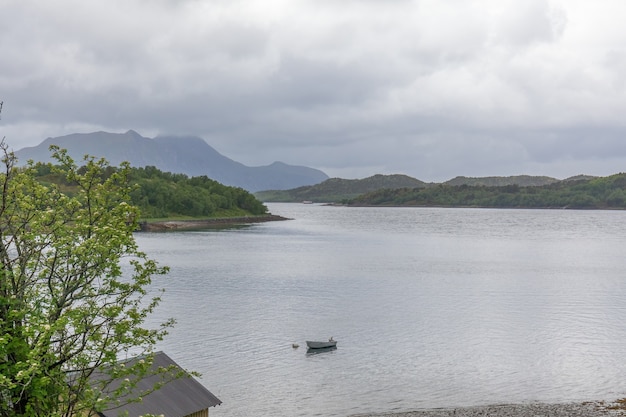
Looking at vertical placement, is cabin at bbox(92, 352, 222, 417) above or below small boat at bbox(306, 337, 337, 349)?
above

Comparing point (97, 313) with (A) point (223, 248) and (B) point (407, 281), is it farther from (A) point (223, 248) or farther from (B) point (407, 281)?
(A) point (223, 248)

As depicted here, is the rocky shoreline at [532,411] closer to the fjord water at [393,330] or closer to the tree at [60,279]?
the fjord water at [393,330]

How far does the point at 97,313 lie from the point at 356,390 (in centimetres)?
2968

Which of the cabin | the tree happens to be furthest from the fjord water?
the tree

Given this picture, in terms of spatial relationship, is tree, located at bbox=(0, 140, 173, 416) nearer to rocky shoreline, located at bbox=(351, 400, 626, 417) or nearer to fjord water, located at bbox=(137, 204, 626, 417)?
A: fjord water, located at bbox=(137, 204, 626, 417)

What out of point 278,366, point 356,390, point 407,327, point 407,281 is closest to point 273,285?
point 407,281

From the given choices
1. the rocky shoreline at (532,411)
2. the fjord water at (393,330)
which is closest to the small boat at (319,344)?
the fjord water at (393,330)

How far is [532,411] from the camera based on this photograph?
40156 millimetres

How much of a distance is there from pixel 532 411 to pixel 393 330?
25498mm

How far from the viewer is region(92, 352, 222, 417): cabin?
93.4 feet

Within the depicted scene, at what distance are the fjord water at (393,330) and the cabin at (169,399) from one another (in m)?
9.11

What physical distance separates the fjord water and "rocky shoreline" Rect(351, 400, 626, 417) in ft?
5.55

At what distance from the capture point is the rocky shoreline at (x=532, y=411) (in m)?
39.3

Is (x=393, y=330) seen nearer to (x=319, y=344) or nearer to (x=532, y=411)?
(x=319, y=344)
